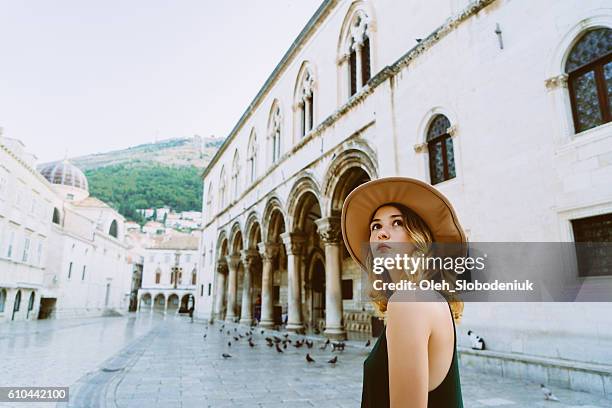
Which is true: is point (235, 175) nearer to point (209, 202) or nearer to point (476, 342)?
point (209, 202)

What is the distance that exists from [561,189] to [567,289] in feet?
5.17

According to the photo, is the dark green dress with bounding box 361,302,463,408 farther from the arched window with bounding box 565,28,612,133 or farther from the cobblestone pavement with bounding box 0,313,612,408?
the arched window with bounding box 565,28,612,133

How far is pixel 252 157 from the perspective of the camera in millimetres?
22109

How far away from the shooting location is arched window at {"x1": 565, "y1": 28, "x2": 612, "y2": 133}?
600cm

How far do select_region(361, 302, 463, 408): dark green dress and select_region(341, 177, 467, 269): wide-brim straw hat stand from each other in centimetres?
34

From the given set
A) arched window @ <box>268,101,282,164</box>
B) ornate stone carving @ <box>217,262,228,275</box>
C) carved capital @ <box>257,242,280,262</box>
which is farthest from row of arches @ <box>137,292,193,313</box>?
arched window @ <box>268,101,282,164</box>

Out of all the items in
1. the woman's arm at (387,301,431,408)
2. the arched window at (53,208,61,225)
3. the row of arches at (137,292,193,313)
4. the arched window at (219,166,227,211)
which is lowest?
the row of arches at (137,292,193,313)

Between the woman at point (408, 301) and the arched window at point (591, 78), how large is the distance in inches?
246

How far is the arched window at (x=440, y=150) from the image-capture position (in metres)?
8.66

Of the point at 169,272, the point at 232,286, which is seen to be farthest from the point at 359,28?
the point at 169,272

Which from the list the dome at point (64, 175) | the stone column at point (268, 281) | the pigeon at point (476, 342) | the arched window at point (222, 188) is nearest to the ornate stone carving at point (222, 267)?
the arched window at point (222, 188)

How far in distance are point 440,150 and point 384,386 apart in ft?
27.5

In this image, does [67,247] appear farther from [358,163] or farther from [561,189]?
[561,189]

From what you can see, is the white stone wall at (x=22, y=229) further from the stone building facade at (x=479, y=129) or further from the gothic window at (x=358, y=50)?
the gothic window at (x=358, y=50)
